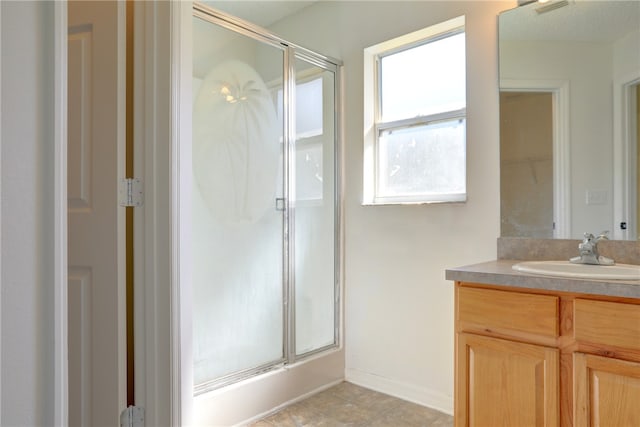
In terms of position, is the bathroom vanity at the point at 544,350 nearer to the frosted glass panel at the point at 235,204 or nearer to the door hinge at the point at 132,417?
the frosted glass panel at the point at 235,204

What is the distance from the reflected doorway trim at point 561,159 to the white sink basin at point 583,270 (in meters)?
0.21

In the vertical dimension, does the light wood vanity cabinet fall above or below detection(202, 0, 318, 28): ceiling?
below

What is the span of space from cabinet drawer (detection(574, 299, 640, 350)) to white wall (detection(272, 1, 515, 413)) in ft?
2.56

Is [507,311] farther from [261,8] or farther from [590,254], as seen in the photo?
[261,8]

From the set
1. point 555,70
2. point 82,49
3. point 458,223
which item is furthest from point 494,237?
point 82,49

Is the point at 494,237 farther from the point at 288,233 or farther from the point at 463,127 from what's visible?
the point at 288,233

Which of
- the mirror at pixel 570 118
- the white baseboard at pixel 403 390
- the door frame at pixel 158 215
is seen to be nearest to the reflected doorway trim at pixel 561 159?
the mirror at pixel 570 118

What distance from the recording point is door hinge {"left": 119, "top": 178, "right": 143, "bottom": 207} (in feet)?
5.47

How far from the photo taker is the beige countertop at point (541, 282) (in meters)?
1.22

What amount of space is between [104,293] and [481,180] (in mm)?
1821

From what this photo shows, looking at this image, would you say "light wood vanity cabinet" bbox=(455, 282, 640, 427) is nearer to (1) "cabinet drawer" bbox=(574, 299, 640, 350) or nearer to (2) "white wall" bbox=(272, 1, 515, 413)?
(1) "cabinet drawer" bbox=(574, 299, 640, 350)

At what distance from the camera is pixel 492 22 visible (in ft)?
6.70

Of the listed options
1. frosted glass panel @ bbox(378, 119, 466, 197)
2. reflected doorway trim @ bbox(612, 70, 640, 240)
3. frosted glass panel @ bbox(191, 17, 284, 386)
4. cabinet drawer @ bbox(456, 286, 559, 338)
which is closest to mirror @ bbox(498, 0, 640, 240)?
reflected doorway trim @ bbox(612, 70, 640, 240)

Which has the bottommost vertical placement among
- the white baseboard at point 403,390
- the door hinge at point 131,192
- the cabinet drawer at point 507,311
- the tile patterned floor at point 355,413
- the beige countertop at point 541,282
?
the tile patterned floor at point 355,413
